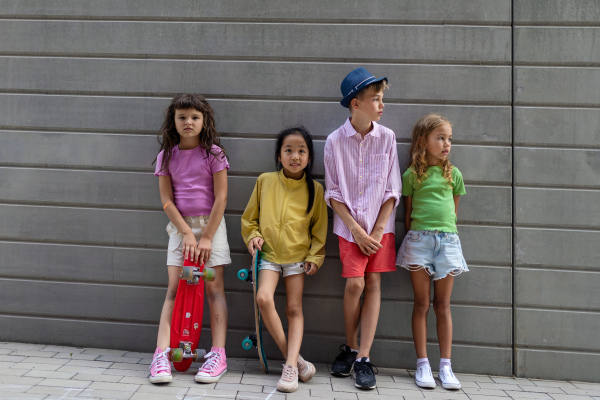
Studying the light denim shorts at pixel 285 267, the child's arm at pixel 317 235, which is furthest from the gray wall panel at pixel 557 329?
the light denim shorts at pixel 285 267

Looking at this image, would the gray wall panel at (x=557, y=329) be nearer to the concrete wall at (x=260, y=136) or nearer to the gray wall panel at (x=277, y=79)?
the concrete wall at (x=260, y=136)

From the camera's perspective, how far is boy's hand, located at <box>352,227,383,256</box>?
3.29 metres

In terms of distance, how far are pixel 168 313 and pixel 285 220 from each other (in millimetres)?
1029

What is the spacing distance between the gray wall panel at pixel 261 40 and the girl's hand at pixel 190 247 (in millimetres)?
1457

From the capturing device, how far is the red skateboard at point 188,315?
3258 mm

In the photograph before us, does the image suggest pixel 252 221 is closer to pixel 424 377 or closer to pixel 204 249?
pixel 204 249

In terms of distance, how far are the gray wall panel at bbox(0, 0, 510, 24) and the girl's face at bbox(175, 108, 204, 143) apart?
906 millimetres

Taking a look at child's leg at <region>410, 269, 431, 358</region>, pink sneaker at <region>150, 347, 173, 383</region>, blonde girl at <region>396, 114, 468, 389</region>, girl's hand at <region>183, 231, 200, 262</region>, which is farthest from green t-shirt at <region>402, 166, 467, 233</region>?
pink sneaker at <region>150, 347, 173, 383</region>

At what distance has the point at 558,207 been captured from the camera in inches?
143

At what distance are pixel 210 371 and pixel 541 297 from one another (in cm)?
244

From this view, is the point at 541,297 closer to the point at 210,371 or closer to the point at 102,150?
the point at 210,371

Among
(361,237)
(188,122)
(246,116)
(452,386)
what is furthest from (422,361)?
(188,122)

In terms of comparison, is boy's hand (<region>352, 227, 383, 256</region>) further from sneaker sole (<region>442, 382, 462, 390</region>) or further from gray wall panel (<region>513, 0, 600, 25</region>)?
gray wall panel (<region>513, 0, 600, 25</region>)

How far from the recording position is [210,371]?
10.4 feet
